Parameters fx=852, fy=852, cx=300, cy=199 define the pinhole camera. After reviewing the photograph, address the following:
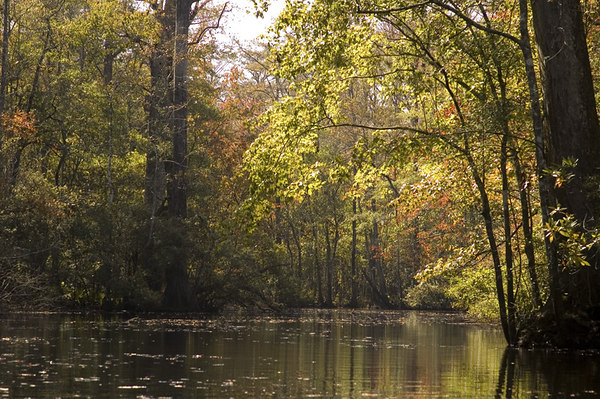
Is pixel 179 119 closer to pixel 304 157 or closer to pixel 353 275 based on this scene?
pixel 304 157

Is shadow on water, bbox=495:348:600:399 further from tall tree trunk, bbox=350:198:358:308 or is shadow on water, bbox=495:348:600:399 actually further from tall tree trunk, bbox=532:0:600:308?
Result: tall tree trunk, bbox=350:198:358:308

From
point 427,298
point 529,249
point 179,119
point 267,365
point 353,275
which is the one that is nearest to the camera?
point 267,365

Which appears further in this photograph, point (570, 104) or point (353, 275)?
point (353, 275)

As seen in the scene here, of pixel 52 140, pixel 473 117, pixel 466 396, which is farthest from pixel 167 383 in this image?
pixel 52 140

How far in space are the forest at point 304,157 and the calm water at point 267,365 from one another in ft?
5.38

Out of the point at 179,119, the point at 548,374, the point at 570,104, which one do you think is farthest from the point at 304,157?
the point at 548,374

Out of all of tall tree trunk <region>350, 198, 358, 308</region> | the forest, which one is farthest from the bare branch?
tall tree trunk <region>350, 198, 358, 308</region>

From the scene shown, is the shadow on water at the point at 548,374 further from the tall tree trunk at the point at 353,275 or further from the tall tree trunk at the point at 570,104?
the tall tree trunk at the point at 353,275

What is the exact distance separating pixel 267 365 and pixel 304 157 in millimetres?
22848

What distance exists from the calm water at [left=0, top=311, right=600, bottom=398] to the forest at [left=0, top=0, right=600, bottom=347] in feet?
5.38

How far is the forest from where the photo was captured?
16.0 m

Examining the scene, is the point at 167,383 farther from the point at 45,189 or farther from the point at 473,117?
the point at 45,189

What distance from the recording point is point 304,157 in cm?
3488

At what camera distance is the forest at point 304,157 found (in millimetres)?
15953
